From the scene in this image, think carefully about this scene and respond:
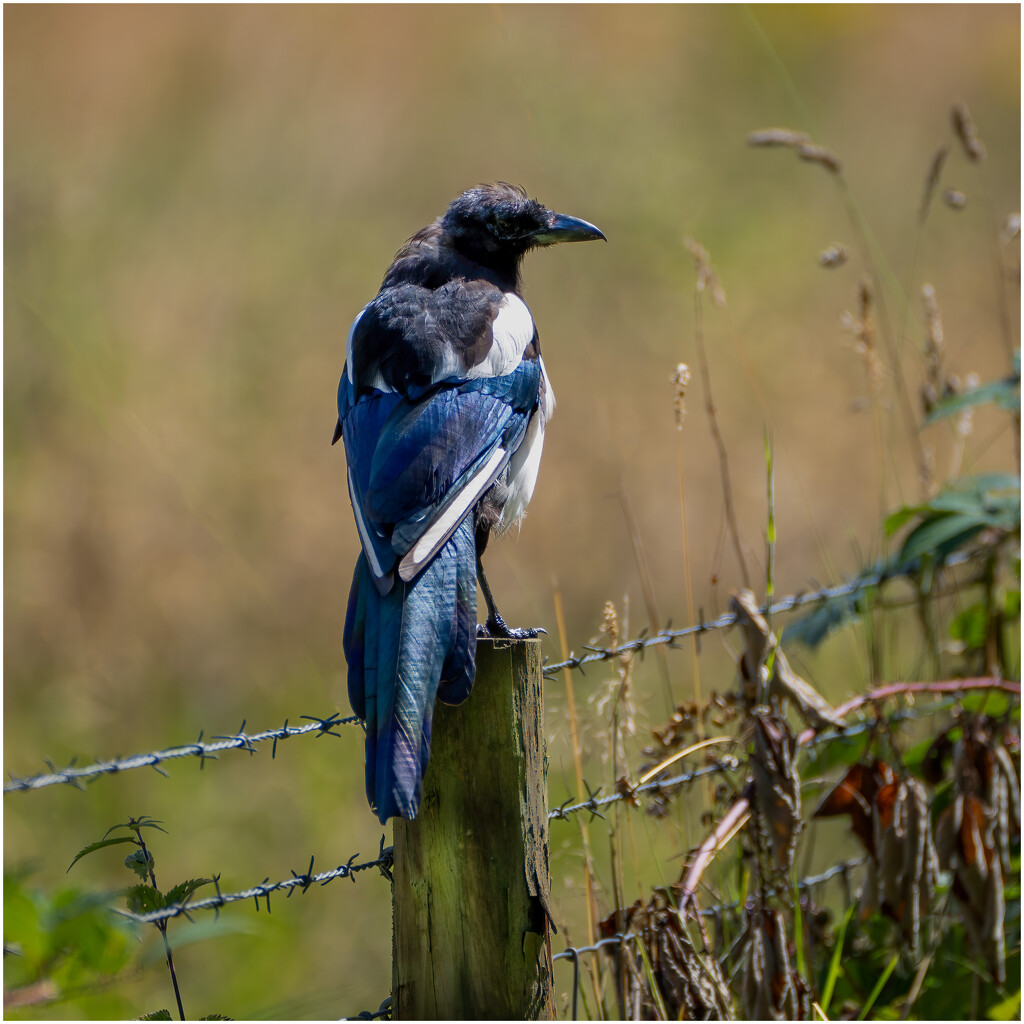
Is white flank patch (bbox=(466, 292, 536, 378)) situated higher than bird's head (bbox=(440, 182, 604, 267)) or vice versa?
bird's head (bbox=(440, 182, 604, 267))

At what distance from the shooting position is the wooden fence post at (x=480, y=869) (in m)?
1.52

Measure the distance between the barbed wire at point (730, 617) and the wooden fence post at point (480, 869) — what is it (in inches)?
9.0

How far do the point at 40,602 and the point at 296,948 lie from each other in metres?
1.95

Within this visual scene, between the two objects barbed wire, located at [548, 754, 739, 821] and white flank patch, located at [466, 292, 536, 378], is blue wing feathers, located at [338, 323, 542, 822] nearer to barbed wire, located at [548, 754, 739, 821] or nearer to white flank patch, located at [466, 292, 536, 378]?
white flank patch, located at [466, 292, 536, 378]

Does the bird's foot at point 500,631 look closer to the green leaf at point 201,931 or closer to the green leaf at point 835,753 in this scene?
the green leaf at point 835,753

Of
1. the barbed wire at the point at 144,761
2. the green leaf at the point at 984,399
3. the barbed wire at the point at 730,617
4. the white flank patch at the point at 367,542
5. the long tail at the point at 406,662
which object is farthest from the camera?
the green leaf at the point at 984,399

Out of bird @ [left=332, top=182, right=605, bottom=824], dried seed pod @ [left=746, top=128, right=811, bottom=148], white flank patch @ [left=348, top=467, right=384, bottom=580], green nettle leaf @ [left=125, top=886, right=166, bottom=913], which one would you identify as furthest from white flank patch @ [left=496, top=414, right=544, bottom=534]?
green nettle leaf @ [left=125, top=886, right=166, bottom=913]

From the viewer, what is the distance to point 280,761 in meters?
3.94

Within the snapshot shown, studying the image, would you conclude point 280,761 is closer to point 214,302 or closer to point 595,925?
point 595,925

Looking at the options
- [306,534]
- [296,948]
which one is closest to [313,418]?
[306,534]

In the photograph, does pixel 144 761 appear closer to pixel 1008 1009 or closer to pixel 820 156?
pixel 1008 1009

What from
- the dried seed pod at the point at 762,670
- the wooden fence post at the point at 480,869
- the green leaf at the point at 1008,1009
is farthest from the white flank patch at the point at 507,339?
the green leaf at the point at 1008,1009

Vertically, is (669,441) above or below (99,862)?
above

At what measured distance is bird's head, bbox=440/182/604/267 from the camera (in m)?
2.74
